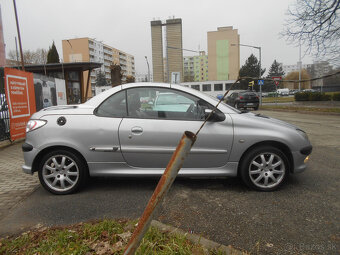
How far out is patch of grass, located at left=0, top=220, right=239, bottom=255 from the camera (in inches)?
80.6

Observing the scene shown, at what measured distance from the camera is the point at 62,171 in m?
3.59

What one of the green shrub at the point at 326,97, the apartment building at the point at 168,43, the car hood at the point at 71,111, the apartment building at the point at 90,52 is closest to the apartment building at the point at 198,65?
the apartment building at the point at 90,52

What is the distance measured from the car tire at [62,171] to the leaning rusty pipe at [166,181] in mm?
2636

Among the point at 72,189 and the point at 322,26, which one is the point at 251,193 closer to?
the point at 72,189

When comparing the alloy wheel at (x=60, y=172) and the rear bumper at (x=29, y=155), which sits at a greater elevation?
the rear bumper at (x=29, y=155)

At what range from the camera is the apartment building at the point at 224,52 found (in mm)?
79338

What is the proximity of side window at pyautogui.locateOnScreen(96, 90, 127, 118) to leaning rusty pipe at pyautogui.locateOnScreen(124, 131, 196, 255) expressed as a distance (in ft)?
8.52

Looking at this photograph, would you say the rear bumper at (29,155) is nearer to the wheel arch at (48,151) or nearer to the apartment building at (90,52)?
the wheel arch at (48,151)

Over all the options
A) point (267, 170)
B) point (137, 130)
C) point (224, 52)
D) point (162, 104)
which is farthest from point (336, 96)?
point (224, 52)

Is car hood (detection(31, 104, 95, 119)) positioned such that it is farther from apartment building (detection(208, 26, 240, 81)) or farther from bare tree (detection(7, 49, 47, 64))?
apartment building (detection(208, 26, 240, 81))

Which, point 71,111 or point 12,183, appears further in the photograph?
point 12,183

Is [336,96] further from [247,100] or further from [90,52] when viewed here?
[90,52]

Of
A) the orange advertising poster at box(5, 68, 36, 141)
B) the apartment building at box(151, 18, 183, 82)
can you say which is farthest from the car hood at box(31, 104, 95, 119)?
the apartment building at box(151, 18, 183, 82)

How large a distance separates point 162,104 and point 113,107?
0.70m
